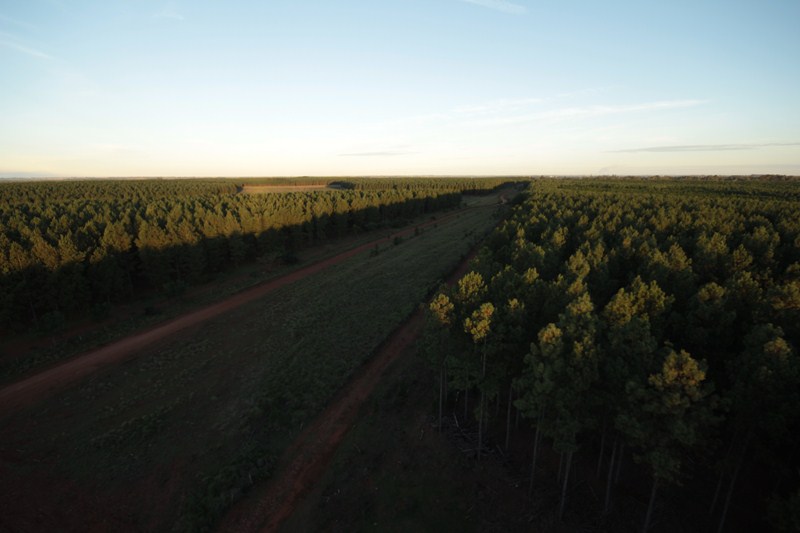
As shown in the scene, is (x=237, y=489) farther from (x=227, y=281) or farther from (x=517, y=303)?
(x=227, y=281)

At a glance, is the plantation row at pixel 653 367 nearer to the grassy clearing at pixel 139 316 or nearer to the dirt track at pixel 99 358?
the dirt track at pixel 99 358

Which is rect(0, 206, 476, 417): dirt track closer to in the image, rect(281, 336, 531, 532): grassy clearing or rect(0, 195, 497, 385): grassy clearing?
rect(0, 195, 497, 385): grassy clearing

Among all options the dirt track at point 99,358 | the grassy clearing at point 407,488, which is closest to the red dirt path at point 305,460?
the grassy clearing at point 407,488

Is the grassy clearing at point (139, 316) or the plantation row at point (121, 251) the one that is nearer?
the grassy clearing at point (139, 316)

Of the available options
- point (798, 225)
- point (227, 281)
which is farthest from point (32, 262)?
point (798, 225)

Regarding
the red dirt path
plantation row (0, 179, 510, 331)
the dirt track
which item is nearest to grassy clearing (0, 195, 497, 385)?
the dirt track

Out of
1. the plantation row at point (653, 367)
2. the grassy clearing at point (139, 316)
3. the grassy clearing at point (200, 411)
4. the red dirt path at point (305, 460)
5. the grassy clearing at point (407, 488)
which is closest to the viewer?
the plantation row at point (653, 367)

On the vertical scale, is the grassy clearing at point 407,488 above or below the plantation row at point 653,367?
below

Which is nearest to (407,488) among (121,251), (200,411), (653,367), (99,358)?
(653,367)

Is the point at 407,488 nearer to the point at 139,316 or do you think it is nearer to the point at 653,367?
the point at 653,367
